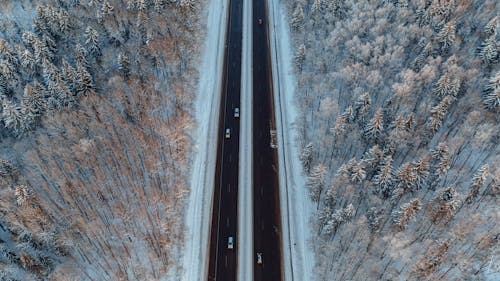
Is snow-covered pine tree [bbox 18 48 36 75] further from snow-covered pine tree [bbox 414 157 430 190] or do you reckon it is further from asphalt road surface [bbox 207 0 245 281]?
snow-covered pine tree [bbox 414 157 430 190]

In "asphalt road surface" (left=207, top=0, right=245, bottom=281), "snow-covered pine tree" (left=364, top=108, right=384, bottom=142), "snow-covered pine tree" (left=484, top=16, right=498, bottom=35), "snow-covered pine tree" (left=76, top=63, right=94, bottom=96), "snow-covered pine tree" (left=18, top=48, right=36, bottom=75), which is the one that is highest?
"snow-covered pine tree" (left=484, top=16, right=498, bottom=35)

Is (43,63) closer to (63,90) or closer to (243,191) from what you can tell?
(63,90)

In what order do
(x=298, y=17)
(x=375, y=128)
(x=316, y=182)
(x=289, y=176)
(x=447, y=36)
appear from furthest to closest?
(x=298, y=17) → (x=447, y=36) → (x=289, y=176) → (x=375, y=128) → (x=316, y=182)

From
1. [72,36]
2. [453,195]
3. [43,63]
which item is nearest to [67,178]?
[43,63]

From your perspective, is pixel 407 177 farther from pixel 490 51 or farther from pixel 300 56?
pixel 300 56

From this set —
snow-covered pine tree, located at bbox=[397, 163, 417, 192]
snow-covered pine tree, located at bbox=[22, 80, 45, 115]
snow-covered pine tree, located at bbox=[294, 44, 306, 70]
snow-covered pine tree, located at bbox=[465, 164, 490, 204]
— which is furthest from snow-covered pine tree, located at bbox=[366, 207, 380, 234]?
snow-covered pine tree, located at bbox=[22, 80, 45, 115]

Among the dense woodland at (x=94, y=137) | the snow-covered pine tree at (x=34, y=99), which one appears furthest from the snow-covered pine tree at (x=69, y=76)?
the snow-covered pine tree at (x=34, y=99)

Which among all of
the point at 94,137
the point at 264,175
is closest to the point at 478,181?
the point at 264,175
